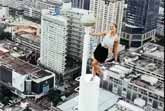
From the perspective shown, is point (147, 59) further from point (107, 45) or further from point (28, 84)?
point (107, 45)

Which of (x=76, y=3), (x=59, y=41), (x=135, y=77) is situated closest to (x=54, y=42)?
(x=59, y=41)

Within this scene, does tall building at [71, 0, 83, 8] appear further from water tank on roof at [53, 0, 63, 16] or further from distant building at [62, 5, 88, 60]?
distant building at [62, 5, 88, 60]

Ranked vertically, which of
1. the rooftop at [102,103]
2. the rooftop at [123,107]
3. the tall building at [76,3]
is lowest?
the rooftop at [102,103]

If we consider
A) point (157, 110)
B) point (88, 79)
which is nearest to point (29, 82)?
point (157, 110)

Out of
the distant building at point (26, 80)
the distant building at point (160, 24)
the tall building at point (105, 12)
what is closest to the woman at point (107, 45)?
the distant building at point (26, 80)

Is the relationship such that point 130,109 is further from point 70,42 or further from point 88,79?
point 88,79

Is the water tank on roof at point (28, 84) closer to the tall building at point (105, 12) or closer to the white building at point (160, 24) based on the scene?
the tall building at point (105, 12)
